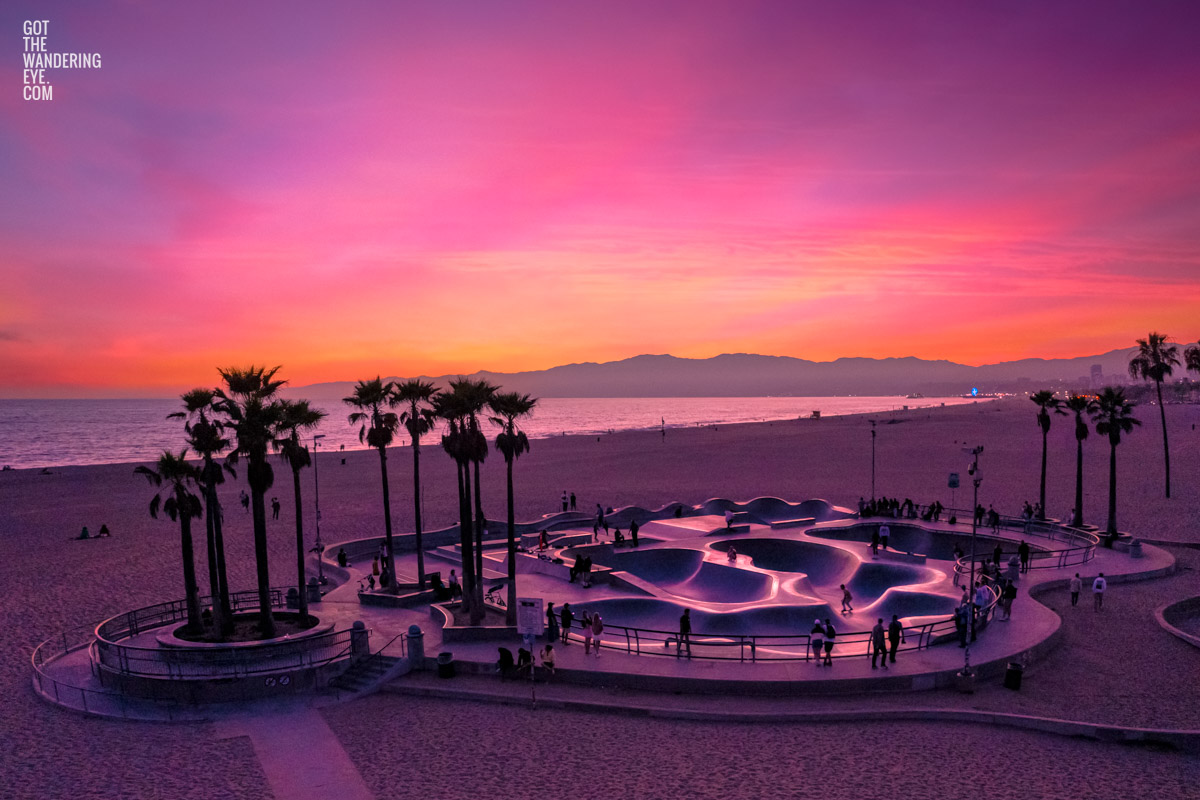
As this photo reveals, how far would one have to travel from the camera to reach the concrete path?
48.0 ft

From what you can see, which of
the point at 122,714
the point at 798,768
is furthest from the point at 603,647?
the point at 122,714

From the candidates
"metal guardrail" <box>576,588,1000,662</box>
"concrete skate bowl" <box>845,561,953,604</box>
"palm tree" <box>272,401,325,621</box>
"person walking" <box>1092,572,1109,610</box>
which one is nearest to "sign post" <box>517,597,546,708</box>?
"metal guardrail" <box>576,588,1000,662</box>

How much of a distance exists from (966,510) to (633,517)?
2071cm

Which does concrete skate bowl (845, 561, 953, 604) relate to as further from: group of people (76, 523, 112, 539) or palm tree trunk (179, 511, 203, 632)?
group of people (76, 523, 112, 539)

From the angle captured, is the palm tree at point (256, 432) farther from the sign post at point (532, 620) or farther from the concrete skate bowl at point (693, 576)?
the concrete skate bowl at point (693, 576)

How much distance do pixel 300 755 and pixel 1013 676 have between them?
17275 mm

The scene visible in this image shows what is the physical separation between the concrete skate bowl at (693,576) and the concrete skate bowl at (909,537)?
7965 millimetres

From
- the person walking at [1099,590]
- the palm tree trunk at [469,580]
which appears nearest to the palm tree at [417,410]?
the palm tree trunk at [469,580]

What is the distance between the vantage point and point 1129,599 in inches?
1054

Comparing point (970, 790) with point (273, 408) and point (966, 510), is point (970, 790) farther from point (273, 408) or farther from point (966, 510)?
point (966, 510)

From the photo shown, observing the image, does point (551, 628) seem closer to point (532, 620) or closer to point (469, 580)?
point (469, 580)

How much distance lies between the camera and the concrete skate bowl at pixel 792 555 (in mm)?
34469

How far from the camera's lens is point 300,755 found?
1625 cm

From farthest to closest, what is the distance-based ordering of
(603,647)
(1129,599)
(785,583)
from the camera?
(785,583), (1129,599), (603,647)
